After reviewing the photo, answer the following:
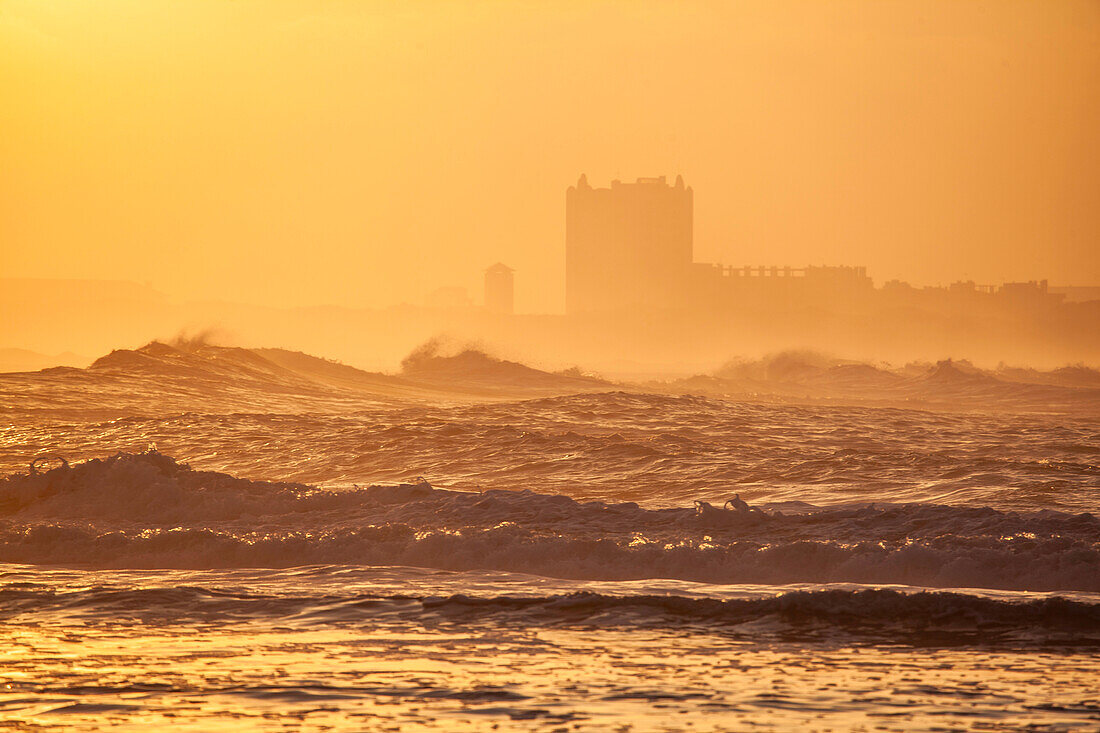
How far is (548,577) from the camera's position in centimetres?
927

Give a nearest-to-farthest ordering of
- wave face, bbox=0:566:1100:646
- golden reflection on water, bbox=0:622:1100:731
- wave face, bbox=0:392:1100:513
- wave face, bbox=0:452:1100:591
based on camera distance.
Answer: golden reflection on water, bbox=0:622:1100:731
wave face, bbox=0:566:1100:646
wave face, bbox=0:452:1100:591
wave face, bbox=0:392:1100:513

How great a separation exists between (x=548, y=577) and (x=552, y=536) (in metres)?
0.92

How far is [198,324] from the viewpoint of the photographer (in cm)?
3916

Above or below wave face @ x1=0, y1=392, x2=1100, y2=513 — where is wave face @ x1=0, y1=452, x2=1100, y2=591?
below

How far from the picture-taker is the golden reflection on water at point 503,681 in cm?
531

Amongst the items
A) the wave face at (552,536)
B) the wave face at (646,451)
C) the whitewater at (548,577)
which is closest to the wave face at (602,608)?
the whitewater at (548,577)

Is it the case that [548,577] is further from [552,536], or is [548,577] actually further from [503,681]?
[503,681]

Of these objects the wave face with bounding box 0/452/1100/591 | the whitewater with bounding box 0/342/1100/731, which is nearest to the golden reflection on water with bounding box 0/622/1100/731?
the whitewater with bounding box 0/342/1100/731

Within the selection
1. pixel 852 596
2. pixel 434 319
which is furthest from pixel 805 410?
pixel 434 319

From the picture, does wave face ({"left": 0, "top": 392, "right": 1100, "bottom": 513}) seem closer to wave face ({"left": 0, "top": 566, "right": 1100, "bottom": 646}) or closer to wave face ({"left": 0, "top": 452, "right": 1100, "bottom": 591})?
wave face ({"left": 0, "top": 452, "right": 1100, "bottom": 591})

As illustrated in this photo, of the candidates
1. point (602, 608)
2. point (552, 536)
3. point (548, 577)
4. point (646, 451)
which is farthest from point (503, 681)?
point (646, 451)

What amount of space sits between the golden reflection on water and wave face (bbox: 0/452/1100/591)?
245 cm

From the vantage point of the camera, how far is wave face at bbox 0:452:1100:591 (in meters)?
9.20

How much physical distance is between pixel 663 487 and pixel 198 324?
29005 millimetres
